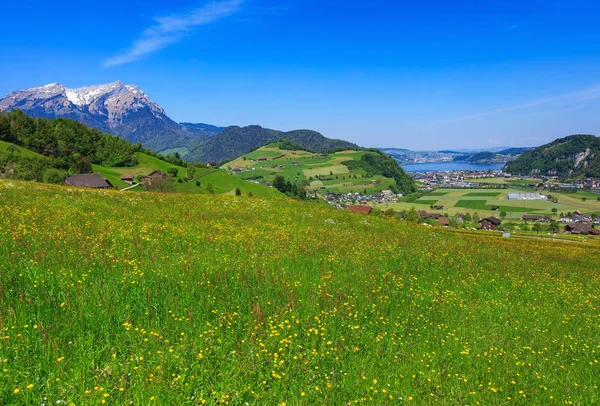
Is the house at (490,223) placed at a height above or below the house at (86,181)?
below

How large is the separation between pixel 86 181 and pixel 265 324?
101675 millimetres

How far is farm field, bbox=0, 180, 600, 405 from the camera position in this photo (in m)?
5.59

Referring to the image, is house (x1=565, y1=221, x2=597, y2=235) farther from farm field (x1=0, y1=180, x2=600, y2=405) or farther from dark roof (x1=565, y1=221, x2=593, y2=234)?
farm field (x1=0, y1=180, x2=600, y2=405)

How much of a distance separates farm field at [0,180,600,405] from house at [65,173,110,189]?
284 feet

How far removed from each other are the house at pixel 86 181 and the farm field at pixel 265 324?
284ft

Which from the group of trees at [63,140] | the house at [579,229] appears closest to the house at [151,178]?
the group of trees at [63,140]

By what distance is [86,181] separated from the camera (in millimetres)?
90562

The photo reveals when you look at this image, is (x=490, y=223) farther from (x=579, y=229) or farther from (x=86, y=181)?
(x=86, y=181)

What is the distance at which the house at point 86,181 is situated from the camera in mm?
87275

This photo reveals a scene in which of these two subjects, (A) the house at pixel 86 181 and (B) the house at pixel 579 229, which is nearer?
(A) the house at pixel 86 181

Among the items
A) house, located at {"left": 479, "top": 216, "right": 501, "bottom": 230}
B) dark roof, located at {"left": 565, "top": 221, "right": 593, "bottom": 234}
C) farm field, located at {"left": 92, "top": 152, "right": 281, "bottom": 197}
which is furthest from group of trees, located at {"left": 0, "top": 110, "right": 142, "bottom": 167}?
dark roof, located at {"left": 565, "top": 221, "right": 593, "bottom": 234}

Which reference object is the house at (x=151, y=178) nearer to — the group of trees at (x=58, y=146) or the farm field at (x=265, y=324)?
the group of trees at (x=58, y=146)

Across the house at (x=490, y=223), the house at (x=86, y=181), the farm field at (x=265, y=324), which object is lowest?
the house at (x=490, y=223)

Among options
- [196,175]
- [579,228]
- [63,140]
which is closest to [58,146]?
[63,140]
